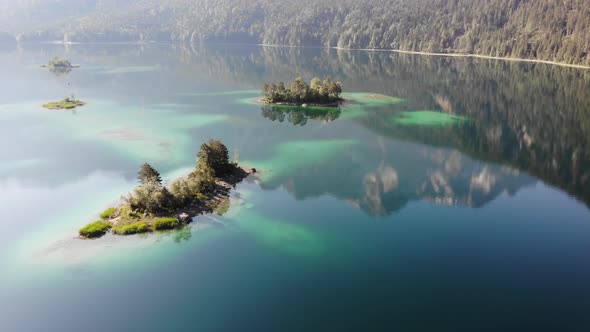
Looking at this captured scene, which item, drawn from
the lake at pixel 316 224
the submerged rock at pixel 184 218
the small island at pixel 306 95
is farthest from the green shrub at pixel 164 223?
the small island at pixel 306 95

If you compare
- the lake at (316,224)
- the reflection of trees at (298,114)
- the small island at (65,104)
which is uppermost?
the small island at (65,104)

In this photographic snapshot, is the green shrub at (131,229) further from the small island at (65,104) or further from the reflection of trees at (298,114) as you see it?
the small island at (65,104)

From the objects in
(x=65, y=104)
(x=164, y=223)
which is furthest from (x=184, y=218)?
(x=65, y=104)

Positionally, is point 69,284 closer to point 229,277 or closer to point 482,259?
point 229,277

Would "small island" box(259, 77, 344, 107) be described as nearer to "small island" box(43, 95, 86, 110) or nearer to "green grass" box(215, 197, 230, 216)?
"small island" box(43, 95, 86, 110)

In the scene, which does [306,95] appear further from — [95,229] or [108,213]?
[95,229]

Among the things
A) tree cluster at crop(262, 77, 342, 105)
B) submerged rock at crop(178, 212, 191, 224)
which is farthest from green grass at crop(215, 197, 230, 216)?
tree cluster at crop(262, 77, 342, 105)

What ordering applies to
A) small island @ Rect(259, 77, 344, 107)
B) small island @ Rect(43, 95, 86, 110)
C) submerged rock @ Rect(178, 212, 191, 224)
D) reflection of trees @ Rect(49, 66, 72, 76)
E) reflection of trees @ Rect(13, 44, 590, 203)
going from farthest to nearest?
reflection of trees @ Rect(49, 66, 72, 76), small island @ Rect(43, 95, 86, 110), small island @ Rect(259, 77, 344, 107), reflection of trees @ Rect(13, 44, 590, 203), submerged rock @ Rect(178, 212, 191, 224)

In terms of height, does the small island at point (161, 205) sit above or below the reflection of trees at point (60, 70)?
below
